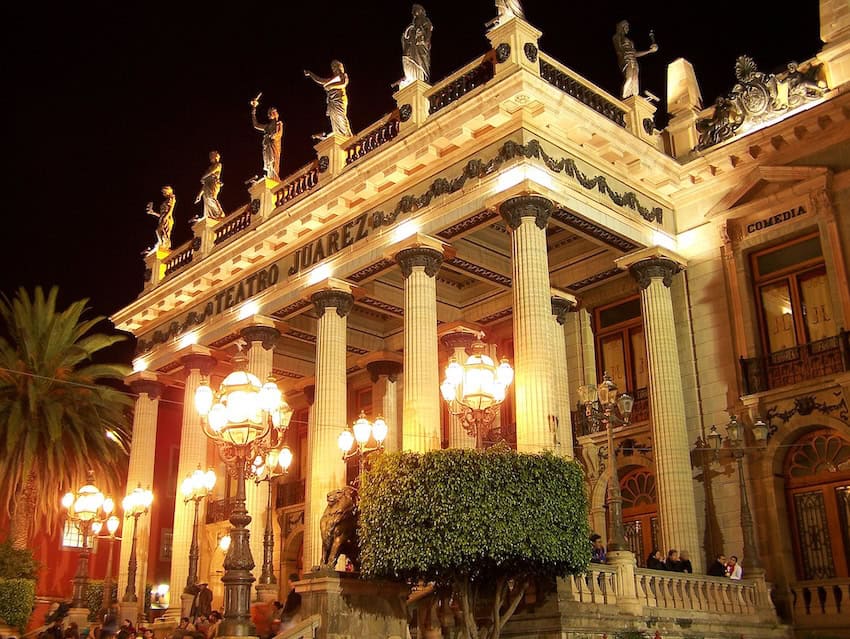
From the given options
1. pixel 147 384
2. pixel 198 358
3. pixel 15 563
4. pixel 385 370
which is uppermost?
pixel 198 358

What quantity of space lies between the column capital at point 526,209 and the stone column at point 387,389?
1049 centimetres

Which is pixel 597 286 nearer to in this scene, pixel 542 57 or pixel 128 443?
pixel 542 57

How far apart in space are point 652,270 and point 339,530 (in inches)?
406

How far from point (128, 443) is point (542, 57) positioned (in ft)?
75.2

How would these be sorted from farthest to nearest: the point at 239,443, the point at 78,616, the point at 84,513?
1. the point at 78,616
2. the point at 84,513
3. the point at 239,443

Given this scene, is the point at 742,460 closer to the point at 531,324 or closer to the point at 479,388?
the point at 531,324

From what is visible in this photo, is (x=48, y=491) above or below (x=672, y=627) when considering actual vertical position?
above

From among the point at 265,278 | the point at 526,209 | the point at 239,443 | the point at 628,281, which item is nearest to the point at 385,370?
the point at 265,278

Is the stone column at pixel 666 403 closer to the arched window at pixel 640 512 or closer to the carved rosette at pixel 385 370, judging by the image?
the arched window at pixel 640 512

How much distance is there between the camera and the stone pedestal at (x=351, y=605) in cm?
1538

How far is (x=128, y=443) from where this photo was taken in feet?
118

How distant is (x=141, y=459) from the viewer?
31016 millimetres

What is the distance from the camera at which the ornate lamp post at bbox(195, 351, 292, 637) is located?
1132 centimetres

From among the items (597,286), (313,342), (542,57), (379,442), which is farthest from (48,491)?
(542,57)
